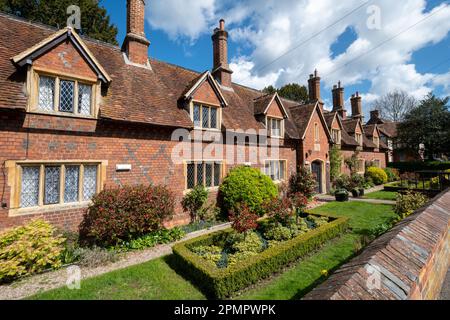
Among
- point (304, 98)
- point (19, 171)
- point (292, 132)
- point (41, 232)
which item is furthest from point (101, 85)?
point (304, 98)

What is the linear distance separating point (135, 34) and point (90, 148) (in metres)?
7.50

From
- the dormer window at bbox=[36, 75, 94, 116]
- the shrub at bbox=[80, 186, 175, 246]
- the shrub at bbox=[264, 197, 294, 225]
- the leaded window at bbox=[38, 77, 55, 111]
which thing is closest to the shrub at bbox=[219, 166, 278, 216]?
the shrub at bbox=[264, 197, 294, 225]

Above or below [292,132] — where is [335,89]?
above

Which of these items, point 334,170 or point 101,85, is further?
point 334,170

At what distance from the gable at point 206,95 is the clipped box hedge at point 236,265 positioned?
765 cm

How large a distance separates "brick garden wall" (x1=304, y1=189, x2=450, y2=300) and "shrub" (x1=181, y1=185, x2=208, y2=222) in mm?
8857

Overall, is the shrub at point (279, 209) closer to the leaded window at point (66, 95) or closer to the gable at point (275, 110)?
the gable at point (275, 110)

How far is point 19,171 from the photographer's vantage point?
756cm

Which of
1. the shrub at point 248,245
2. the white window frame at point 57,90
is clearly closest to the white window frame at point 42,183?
the white window frame at point 57,90

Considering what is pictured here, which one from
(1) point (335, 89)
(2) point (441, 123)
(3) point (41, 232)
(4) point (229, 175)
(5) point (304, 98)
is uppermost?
(5) point (304, 98)

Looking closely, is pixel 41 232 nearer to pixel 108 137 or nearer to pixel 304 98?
pixel 108 137

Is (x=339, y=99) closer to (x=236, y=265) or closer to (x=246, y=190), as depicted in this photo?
(x=246, y=190)

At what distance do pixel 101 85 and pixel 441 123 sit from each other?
42.0 metres

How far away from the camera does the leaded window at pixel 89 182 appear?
8.93 meters
